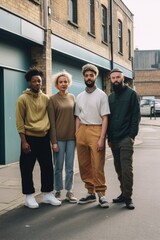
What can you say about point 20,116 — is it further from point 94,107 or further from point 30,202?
point 30,202

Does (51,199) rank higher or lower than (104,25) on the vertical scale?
lower

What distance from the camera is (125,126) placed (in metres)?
5.82

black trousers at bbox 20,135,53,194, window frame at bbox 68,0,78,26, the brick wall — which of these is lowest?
black trousers at bbox 20,135,53,194

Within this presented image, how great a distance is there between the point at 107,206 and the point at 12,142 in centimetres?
488

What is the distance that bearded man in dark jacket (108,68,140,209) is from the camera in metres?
5.80

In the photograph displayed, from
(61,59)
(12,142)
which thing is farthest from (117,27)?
(12,142)

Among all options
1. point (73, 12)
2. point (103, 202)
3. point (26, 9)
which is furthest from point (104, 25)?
point (103, 202)

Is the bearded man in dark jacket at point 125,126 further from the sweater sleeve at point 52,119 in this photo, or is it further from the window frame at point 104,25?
the window frame at point 104,25

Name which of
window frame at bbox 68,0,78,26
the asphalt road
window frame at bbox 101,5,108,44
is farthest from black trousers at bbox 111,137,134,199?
window frame at bbox 101,5,108,44

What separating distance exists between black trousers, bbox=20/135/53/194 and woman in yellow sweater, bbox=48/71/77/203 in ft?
0.40

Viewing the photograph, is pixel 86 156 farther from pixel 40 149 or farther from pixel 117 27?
pixel 117 27

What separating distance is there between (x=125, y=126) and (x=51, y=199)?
1.54m

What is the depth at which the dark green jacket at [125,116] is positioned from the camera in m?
5.79

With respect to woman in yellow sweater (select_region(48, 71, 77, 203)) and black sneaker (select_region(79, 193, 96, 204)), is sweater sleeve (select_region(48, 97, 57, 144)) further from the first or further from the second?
black sneaker (select_region(79, 193, 96, 204))
